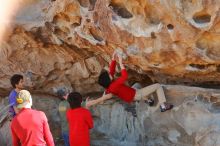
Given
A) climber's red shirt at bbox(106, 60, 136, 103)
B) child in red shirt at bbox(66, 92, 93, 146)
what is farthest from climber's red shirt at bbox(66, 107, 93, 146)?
climber's red shirt at bbox(106, 60, 136, 103)

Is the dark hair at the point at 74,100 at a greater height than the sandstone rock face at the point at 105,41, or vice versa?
the sandstone rock face at the point at 105,41

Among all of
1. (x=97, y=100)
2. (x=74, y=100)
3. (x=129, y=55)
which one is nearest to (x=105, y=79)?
(x=97, y=100)

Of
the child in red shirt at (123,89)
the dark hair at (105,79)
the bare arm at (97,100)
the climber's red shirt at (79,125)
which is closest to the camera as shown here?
the climber's red shirt at (79,125)

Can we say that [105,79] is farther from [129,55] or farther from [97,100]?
[129,55]

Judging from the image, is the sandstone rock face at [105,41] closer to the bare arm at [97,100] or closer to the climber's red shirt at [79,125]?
the bare arm at [97,100]

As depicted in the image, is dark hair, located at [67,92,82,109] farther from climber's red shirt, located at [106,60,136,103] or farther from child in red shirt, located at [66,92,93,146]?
climber's red shirt, located at [106,60,136,103]

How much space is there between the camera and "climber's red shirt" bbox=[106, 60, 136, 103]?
6.28m

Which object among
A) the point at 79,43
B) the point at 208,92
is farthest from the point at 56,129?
the point at 208,92

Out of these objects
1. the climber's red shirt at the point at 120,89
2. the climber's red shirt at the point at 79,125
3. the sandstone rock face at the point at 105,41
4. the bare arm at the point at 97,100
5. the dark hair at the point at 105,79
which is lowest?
the climber's red shirt at the point at 79,125

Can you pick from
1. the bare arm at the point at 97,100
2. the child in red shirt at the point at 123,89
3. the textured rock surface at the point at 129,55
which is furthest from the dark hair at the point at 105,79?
the textured rock surface at the point at 129,55

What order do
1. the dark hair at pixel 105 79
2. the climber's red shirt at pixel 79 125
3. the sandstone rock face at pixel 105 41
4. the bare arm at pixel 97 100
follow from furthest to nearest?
the bare arm at pixel 97 100, the dark hair at pixel 105 79, the climber's red shirt at pixel 79 125, the sandstone rock face at pixel 105 41

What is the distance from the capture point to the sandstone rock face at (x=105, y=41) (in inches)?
214

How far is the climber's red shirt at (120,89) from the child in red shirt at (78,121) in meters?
0.74

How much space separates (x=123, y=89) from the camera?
6363 mm
